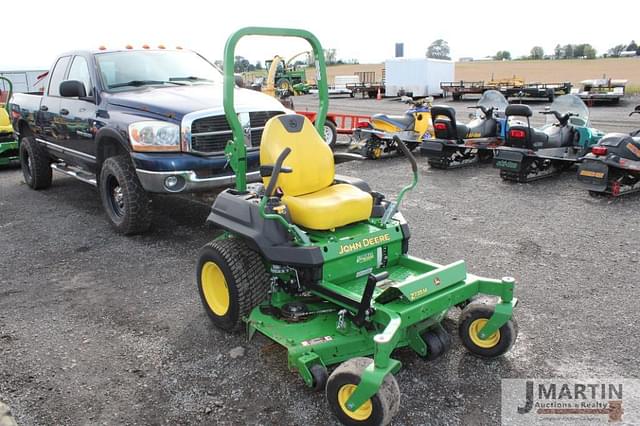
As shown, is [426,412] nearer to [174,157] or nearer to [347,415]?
[347,415]

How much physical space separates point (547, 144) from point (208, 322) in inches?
273

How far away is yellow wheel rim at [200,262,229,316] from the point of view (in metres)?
4.02

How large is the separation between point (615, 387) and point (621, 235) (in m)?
3.18

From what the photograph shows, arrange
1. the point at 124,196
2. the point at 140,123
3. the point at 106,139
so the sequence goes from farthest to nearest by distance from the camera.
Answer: the point at 106,139, the point at 124,196, the point at 140,123

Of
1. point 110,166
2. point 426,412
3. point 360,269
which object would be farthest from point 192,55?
point 426,412

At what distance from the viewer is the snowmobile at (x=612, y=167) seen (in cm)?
727

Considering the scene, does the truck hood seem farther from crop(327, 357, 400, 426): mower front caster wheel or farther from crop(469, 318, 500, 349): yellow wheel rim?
crop(327, 357, 400, 426): mower front caster wheel

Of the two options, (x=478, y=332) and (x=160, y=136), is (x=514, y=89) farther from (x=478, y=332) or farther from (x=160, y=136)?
(x=478, y=332)

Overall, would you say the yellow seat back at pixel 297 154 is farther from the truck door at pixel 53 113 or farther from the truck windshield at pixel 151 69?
the truck door at pixel 53 113

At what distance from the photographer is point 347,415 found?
2836 millimetres

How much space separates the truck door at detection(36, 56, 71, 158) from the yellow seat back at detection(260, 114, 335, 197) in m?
4.58

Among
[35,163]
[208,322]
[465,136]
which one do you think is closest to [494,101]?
[465,136]

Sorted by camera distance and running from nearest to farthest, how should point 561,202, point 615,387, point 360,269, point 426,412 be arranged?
point 426,412 → point 615,387 → point 360,269 → point 561,202

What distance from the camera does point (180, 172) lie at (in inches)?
221
